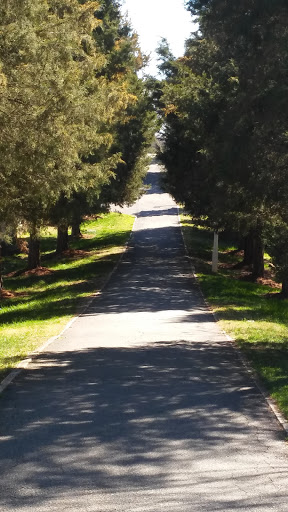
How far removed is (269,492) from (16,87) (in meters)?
9.43

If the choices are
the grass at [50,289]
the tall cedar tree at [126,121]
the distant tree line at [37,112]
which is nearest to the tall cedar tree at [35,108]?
the distant tree line at [37,112]

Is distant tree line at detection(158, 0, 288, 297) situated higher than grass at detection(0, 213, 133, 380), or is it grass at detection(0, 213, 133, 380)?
distant tree line at detection(158, 0, 288, 297)

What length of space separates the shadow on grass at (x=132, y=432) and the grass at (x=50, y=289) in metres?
1.95

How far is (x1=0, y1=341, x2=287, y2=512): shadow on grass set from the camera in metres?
6.07

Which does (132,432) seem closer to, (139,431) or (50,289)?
(139,431)

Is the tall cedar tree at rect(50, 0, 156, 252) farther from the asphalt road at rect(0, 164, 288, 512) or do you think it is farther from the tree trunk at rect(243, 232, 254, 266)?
the asphalt road at rect(0, 164, 288, 512)

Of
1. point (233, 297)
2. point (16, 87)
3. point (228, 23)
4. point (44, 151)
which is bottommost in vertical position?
point (233, 297)

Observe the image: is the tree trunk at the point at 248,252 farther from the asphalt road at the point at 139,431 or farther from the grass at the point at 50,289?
the asphalt road at the point at 139,431

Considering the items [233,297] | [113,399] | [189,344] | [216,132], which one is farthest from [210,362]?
[233,297]

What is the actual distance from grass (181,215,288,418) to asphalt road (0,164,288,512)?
36cm

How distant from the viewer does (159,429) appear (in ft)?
26.2

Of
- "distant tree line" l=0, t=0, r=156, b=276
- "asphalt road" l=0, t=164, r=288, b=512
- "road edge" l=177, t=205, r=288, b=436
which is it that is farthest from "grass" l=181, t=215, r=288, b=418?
"distant tree line" l=0, t=0, r=156, b=276

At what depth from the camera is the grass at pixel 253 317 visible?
36.9ft

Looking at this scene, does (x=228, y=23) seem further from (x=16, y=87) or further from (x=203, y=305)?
(x=203, y=305)
